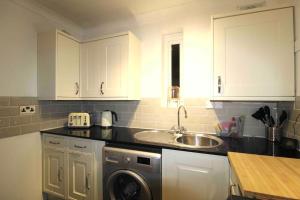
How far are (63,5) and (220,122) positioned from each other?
214 centimetres

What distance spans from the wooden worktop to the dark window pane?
1147 millimetres

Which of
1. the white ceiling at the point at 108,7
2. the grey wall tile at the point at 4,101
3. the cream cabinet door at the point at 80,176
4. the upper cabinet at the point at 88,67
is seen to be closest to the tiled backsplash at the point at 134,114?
the grey wall tile at the point at 4,101

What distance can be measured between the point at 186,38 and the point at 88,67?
1.23 metres

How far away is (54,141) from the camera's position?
1908 millimetres

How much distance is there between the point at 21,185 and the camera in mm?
1771

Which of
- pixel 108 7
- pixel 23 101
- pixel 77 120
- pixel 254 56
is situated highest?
pixel 108 7

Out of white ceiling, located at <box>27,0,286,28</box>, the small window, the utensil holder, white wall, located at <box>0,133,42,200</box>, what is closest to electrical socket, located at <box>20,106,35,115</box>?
white wall, located at <box>0,133,42,200</box>

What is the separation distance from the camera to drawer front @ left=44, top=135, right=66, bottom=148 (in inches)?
73.3

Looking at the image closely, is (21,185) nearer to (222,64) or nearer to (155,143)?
(155,143)

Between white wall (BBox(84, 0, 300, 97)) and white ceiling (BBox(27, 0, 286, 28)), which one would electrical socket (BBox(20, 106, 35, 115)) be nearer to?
white ceiling (BBox(27, 0, 286, 28))

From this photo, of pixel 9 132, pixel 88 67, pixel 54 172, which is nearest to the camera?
pixel 9 132

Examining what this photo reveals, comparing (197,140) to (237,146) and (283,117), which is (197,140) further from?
(283,117)

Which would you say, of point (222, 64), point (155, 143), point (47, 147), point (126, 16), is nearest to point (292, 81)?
point (222, 64)

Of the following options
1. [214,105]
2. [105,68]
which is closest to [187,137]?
[214,105]
